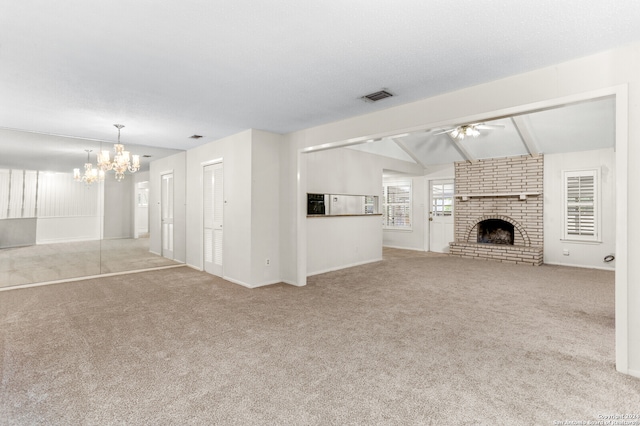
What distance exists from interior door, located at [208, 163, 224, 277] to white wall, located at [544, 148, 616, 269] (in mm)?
6882

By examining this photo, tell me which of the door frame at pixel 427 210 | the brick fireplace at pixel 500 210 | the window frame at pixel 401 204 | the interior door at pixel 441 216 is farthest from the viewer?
the window frame at pixel 401 204

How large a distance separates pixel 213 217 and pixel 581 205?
7.36 meters

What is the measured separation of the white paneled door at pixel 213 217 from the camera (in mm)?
5422

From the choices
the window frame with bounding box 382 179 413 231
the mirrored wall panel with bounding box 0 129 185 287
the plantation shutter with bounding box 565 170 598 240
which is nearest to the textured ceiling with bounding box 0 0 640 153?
the mirrored wall panel with bounding box 0 129 185 287

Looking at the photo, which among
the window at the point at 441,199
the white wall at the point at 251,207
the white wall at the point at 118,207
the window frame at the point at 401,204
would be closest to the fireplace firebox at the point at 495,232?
the window at the point at 441,199

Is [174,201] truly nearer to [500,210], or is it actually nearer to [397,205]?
[397,205]

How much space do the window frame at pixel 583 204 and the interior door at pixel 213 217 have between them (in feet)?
23.0

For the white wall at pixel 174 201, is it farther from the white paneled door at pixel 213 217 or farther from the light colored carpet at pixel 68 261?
the white paneled door at pixel 213 217

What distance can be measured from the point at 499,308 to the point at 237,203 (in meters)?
3.94

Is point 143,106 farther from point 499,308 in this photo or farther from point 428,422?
point 499,308

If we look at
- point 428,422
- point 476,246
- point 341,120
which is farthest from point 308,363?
point 476,246

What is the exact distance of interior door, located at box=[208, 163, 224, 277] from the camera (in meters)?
5.42

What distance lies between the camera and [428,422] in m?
1.74

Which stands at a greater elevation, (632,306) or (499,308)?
(632,306)
